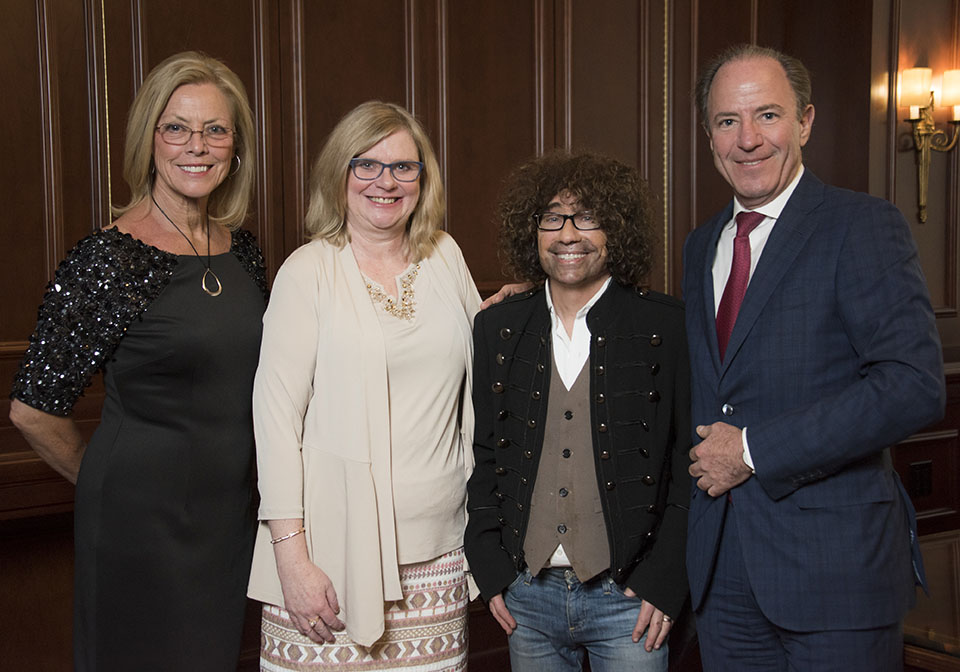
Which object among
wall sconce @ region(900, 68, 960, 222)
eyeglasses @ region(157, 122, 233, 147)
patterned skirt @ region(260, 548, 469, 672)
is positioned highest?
wall sconce @ region(900, 68, 960, 222)

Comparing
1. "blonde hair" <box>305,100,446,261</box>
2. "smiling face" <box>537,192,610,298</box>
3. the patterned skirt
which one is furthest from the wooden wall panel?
the patterned skirt

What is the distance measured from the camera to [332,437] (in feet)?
6.63

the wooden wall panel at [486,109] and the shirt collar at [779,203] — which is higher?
the wooden wall panel at [486,109]

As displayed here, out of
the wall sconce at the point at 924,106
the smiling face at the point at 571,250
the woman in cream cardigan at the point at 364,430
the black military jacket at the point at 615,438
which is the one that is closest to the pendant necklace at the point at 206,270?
the woman in cream cardigan at the point at 364,430

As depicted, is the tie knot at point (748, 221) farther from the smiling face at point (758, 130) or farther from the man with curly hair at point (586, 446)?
the man with curly hair at point (586, 446)

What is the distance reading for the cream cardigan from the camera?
6.56 ft

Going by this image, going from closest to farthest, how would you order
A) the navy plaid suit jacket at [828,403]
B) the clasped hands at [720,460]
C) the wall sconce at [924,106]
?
the navy plaid suit jacket at [828,403] < the clasped hands at [720,460] < the wall sconce at [924,106]

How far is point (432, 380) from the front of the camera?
82.4 inches

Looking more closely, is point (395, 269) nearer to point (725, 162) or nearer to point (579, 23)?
point (725, 162)

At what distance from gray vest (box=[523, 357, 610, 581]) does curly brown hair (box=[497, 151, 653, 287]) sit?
0.83ft

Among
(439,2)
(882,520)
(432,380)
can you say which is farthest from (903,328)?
(439,2)

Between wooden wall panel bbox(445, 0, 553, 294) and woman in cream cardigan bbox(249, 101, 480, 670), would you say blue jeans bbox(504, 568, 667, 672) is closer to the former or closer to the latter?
woman in cream cardigan bbox(249, 101, 480, 670)

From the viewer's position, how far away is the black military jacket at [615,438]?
1963mm

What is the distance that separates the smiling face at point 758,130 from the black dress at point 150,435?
46.3 inches
